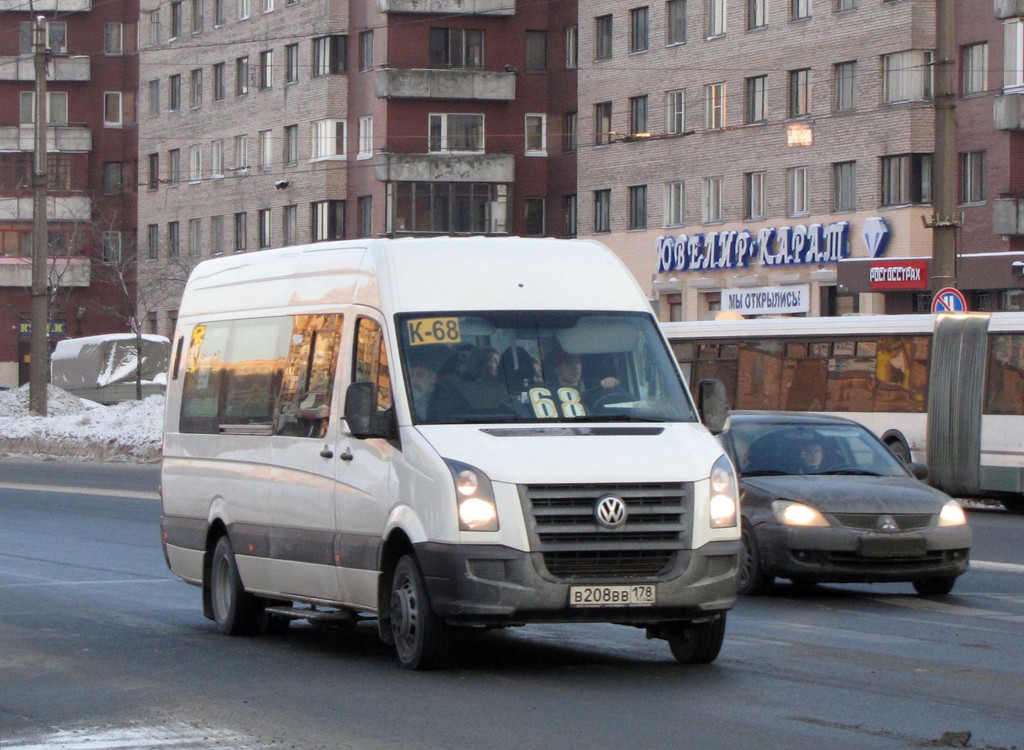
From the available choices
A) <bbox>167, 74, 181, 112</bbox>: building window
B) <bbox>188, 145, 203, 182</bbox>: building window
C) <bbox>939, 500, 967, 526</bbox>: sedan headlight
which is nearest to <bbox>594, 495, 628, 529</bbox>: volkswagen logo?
<bbox>939, 500, 967, 526</bbox>: sedan headlight

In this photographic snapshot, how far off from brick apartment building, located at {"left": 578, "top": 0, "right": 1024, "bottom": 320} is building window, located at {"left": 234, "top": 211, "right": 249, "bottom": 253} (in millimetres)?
17603

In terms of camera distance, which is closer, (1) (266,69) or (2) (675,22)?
(2) (675,22)

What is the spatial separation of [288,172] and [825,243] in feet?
87.2

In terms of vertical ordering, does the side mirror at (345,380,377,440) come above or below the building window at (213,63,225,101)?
below

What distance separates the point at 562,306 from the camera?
11438 mm

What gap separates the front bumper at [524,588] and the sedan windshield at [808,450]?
561 centimetres

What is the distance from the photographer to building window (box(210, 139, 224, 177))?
81062 millimetres

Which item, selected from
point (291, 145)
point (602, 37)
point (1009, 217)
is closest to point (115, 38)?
point (291, 145)

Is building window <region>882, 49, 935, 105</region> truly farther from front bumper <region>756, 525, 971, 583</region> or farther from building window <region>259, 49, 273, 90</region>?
front bumper <region>756, 525, 971, 583</region>

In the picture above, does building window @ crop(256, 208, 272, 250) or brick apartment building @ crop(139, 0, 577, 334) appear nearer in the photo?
brick apartment building @ crop(139, 0, 577, 334)

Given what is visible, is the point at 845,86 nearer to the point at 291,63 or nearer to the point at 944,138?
the point at 291,63

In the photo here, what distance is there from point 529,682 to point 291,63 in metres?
67.1

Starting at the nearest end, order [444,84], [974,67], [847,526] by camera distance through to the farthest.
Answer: [847,526] → [974,67] → [444,84]

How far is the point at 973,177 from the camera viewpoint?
170 ft
